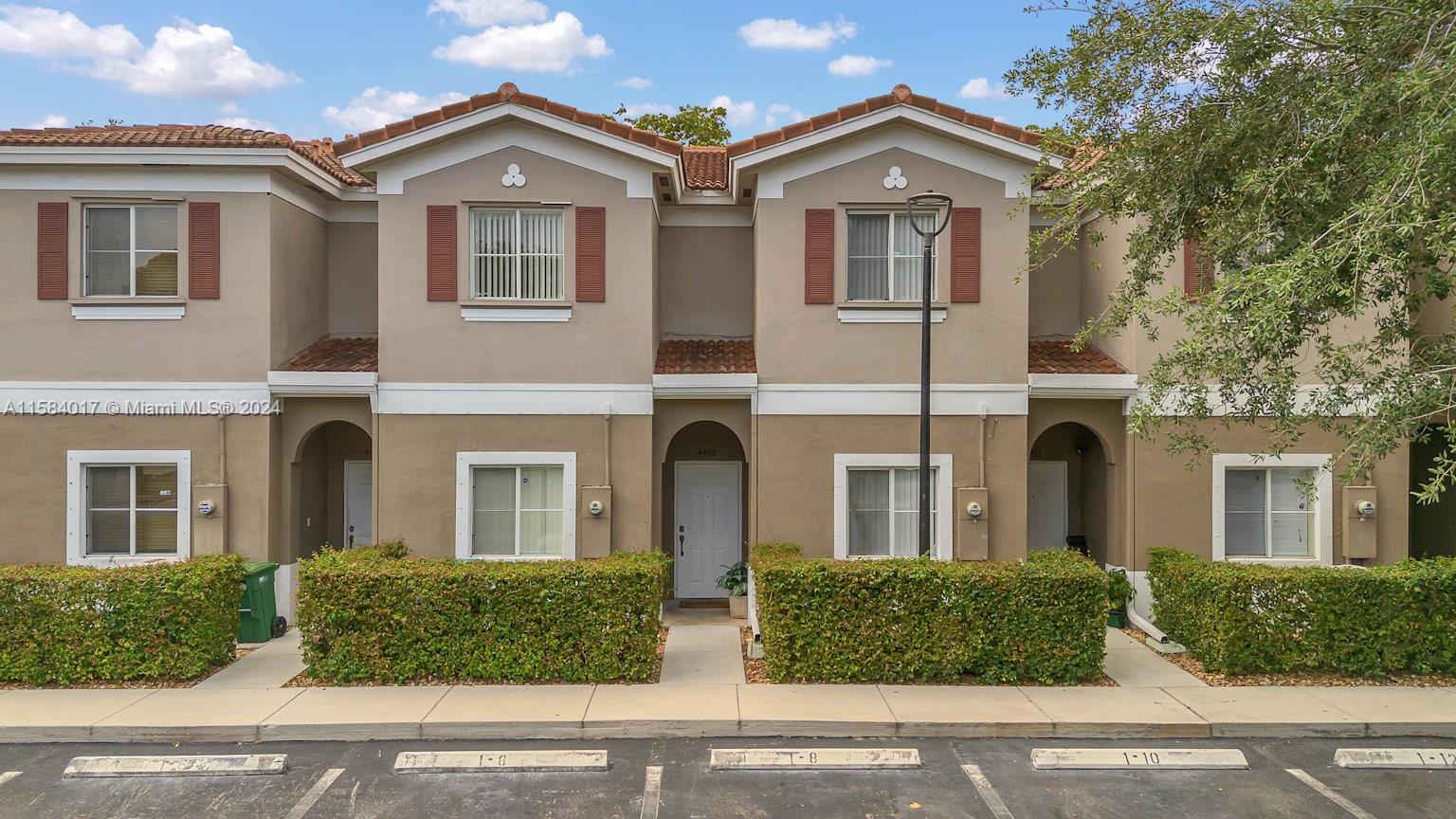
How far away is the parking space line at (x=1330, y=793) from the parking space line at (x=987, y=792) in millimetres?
2506

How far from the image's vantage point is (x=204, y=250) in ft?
38.5

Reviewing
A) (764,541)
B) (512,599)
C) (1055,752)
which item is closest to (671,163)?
(764,541)

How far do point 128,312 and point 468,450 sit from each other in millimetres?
4782

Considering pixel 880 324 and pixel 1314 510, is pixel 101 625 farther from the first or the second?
pixel 1314 510

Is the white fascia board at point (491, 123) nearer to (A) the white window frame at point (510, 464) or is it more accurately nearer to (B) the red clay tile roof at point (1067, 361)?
(A) the white window frame at point (510, 464)

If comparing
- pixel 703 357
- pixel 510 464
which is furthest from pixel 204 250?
pixel 703 357

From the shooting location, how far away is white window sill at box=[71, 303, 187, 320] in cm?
1176

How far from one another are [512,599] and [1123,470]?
829 centimetres

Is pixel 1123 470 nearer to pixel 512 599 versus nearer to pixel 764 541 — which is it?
pixel 764 541

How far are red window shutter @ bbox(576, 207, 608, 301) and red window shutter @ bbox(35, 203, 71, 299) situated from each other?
664cm

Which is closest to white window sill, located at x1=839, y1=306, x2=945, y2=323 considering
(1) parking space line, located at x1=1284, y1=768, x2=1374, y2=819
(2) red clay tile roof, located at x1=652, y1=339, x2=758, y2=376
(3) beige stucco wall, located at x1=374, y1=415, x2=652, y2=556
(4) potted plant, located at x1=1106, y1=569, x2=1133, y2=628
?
(2) red clay tile roof, located at x1=652, y1=339, x2=758, y2=376

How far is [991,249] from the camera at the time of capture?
11961mm

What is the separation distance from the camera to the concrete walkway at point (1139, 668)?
363 inches

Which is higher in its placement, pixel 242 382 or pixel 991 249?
pixel 991 249
